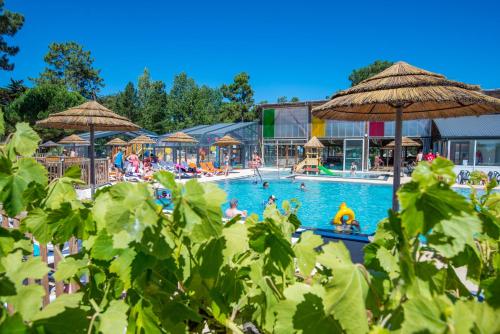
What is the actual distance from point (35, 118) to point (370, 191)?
23.3 meters

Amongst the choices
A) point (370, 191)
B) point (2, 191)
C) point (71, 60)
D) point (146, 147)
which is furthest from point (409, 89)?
point (71, 60)

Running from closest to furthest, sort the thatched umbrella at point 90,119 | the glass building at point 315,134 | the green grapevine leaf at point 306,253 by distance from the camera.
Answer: the green grapevine leaf at point 306,253 → the thatched umbrella at point 90,119 → the glass building at point 315,134

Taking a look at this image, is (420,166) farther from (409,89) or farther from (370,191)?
(370,191)

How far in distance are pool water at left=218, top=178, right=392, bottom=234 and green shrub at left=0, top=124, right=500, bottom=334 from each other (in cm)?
901

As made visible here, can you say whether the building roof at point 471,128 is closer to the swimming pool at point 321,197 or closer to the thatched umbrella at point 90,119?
the swimming pool at point 321,197

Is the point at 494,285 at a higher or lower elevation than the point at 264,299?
higher

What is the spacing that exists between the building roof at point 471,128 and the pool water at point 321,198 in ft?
23.3

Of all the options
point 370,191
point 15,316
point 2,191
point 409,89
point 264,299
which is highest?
point 409,89

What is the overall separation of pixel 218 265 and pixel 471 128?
22945mm

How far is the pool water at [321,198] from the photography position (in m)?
10.8

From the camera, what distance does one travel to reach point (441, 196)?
494 mm

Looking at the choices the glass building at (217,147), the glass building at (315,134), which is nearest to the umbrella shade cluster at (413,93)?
the glass building at (217,147)

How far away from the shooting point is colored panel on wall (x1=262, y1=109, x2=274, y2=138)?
29109 millimetres

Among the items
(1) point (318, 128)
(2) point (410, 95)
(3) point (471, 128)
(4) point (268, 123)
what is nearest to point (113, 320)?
(2) point (410, 95)
